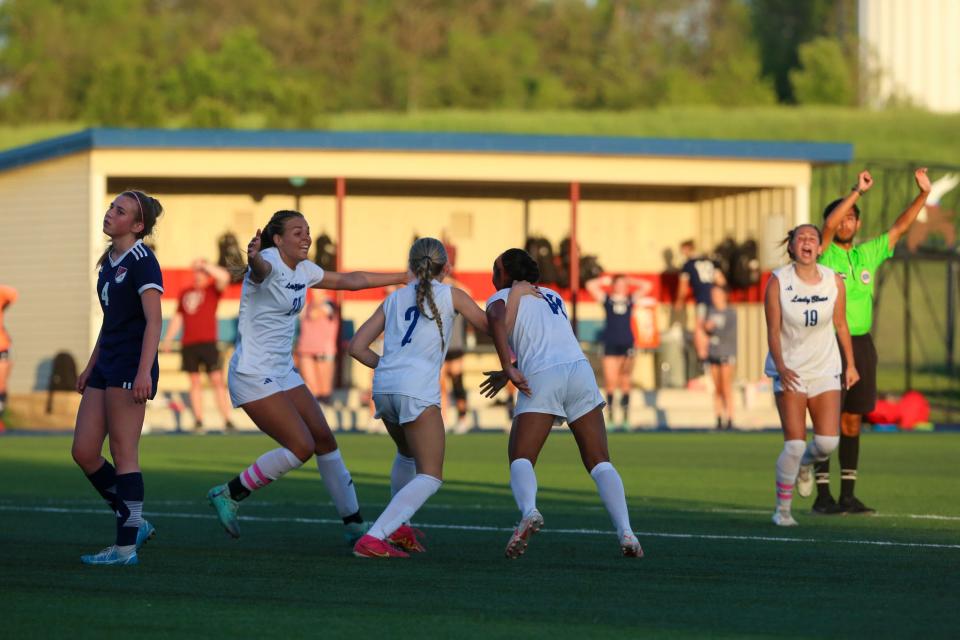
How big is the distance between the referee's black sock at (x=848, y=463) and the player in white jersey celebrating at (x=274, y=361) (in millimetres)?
4048

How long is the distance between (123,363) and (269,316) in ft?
3.44

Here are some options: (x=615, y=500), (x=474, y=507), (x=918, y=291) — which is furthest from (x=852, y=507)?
(x=918, y=291)

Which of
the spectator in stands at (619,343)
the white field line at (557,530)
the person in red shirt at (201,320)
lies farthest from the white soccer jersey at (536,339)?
the spectator in stands at (619,343)

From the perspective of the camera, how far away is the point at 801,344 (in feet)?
35.0

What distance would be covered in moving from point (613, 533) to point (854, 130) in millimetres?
62458

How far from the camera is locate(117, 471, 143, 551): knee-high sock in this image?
8578 millimetres

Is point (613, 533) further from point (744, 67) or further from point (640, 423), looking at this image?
point (744, 67)

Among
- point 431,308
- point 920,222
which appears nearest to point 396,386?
point 431,308

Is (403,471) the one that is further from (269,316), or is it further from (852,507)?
(852,507)

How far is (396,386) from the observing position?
8750mm

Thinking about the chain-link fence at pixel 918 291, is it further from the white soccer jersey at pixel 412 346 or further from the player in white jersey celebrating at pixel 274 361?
the white soccer jersey at pixel 412 346

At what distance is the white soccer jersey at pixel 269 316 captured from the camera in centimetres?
923

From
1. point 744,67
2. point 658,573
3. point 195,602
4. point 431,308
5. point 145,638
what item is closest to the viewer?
point 145,638

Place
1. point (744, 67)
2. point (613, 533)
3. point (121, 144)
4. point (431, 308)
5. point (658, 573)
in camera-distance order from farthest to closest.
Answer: point (744, 67) < point (121, 144) < point (613, 533) < point (431, 308) < point (658, 573)
